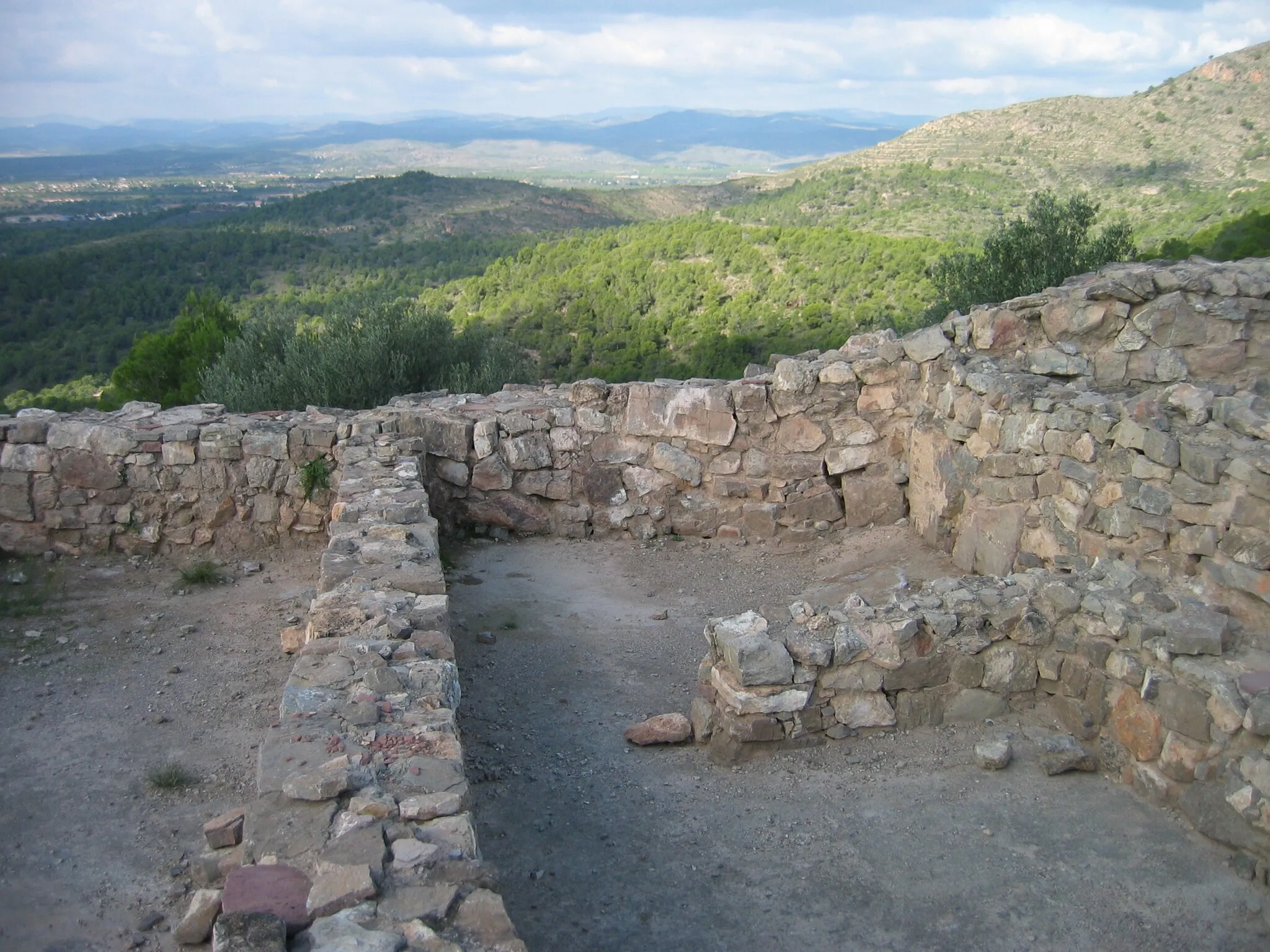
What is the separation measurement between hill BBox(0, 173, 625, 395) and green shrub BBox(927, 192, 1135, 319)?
20395 millimetres

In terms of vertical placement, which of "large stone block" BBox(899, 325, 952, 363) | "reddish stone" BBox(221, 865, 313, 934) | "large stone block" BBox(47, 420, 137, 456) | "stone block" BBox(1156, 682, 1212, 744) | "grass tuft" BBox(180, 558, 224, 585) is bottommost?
"grass tuft" BBox(180, 558, 224, 585)

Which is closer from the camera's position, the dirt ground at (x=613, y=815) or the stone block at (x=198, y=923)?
the stone block at (x=198, y=923)

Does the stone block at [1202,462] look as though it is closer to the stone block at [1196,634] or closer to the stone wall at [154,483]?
the stone block at [1196,634]

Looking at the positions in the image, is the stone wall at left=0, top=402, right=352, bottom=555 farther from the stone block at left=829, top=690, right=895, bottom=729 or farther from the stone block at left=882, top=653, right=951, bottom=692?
the stone block at left=882, top=653, right=951, bottom=692

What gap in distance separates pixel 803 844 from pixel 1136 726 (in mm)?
1730

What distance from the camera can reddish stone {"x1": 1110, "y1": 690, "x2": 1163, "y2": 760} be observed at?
14.7 feet

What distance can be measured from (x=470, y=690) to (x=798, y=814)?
7.01ft

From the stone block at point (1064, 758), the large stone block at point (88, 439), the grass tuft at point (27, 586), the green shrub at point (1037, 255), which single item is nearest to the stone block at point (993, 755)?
the stone block at point (1064, 758)

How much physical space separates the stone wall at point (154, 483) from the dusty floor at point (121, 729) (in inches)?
10.1

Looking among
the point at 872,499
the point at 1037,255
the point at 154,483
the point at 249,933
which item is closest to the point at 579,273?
the point at 1037,255

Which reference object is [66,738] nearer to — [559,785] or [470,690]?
[470,690]

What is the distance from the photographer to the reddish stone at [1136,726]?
4.49 m

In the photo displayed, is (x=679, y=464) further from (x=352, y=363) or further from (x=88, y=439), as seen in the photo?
(x=352, y=363)

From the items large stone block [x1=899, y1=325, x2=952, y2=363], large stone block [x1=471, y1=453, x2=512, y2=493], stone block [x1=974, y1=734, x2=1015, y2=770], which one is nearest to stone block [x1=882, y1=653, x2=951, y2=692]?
stone block [x1=974, y1=734, x2=1015, y2=770]
